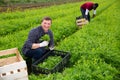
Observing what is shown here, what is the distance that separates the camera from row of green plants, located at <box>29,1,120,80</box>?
20.6ft

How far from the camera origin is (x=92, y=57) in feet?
25.2

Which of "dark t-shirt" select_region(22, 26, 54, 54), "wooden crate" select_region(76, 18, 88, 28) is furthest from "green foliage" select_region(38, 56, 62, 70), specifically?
"wooden crate" select_region(76, 18, 88, 28)

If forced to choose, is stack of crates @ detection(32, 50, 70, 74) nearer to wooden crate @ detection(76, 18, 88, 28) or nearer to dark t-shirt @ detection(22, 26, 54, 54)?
dark t-shirt @ detection(22, 26, 54, 54)

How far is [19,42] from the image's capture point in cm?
934

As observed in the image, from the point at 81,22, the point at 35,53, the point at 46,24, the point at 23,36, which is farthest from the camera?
the point at 81,22

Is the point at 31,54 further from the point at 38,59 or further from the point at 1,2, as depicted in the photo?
the point at 1,2

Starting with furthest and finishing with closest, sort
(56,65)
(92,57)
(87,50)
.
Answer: (87,50) → (92,57) → (56,65)

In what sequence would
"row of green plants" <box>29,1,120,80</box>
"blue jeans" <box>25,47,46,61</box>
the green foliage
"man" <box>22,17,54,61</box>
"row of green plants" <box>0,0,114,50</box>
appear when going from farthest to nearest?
"row of green plants" <box>0,0,114,50</box> < "blue jeans" <box>25,47,46,61</box> < "man" <box>22,17,54,61</box> < the green foliage < "row of green plants" <box>29,1,120,80</box>

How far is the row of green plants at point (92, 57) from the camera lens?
20.6 ft

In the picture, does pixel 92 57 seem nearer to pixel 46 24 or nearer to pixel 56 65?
pixel 56 65

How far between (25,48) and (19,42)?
2172mm

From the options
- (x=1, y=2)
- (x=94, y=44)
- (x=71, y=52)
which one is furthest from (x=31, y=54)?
(x=1, y=2)

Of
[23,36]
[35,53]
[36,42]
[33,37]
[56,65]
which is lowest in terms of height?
[56,65]

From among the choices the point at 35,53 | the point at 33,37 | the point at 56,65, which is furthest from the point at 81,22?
the point at 56,65
